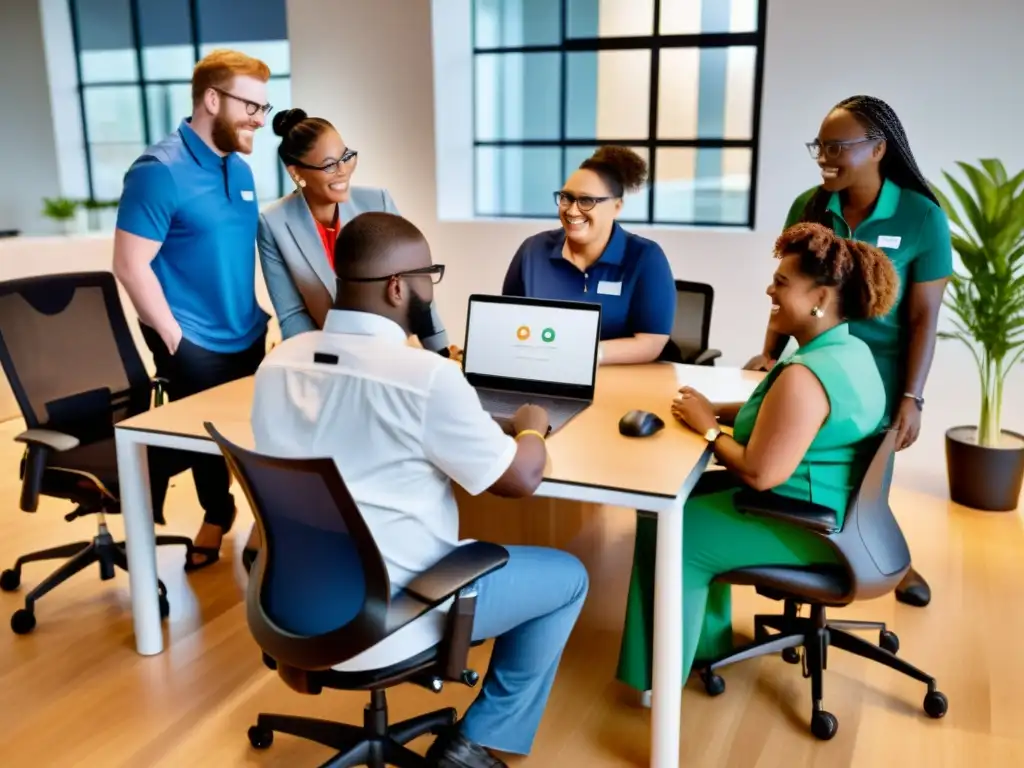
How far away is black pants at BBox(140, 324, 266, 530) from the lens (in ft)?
9.75

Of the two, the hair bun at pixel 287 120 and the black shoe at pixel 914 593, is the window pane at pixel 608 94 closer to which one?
the hair bun at pixel 287 120

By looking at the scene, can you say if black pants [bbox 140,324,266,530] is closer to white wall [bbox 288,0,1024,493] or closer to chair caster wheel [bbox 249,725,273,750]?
chair caster wheel [bbox 249,725,273,750]

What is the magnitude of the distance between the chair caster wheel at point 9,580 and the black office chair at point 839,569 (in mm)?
2336

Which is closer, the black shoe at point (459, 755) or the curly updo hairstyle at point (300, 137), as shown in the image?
the black shoe at point (459, 755)

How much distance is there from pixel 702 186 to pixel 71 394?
3.86 metres

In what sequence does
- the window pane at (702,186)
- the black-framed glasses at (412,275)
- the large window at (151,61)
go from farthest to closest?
the large window at (151,61) → the window pane at (702,186) → the black-framed glasses at (412,275)

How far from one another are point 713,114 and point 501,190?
150 cm

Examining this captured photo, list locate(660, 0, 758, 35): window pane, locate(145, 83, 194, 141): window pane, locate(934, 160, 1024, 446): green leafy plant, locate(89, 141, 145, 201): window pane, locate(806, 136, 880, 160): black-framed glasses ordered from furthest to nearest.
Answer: locate(89, 141, 145, 201): window pane < locate(145, 83, 194, 141): window pane < locate(660, 0, 758, 35): window pane < locate(934, 160, 1024, 446): green leafy plant < locate(806, 136, 880, 160): black-framed glasses

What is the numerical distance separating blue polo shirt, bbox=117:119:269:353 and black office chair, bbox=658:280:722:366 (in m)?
1.72

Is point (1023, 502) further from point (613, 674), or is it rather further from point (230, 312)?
point (230, 312)

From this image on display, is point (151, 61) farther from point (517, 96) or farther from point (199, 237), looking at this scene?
point (199, 237)

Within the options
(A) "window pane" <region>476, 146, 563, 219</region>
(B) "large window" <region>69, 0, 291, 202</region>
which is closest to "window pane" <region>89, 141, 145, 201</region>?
(B) "large window" <region>69, 0, 291, 202</region>

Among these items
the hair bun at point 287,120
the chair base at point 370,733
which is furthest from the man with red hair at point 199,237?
the chair base at point 370,733

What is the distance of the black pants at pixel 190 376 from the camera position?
2971 mm
